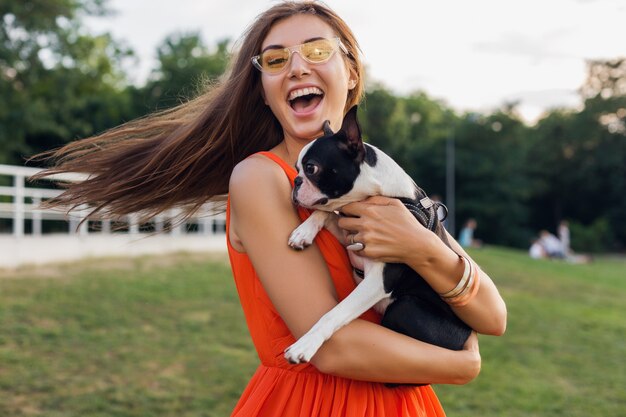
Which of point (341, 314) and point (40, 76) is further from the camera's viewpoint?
point (40, 76)

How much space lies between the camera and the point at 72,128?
34.2 metres

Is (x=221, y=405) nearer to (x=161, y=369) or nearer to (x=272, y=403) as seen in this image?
(x=161, y=369)

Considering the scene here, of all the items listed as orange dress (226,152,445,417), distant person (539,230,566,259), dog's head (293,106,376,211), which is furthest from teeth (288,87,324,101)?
distant person (539,230,566,259)

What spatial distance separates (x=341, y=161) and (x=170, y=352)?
5.85 metres

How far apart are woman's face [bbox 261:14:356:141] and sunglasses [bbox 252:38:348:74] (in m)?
0.02

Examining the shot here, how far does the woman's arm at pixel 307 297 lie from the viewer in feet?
7.02

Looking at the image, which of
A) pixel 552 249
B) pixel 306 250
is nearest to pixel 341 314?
pixel 306 250

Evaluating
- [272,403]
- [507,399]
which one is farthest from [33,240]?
[272,403]

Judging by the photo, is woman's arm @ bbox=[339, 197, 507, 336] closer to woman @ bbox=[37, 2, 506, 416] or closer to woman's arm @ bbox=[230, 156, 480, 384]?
woman @ bbox=[37, 2, 506, 416]

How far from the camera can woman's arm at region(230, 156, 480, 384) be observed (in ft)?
7.02

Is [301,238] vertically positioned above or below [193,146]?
below

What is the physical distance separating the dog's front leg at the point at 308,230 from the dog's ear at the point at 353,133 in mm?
261

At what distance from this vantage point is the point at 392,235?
2238 millimetres

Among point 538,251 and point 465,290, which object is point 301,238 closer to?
point 465,290
